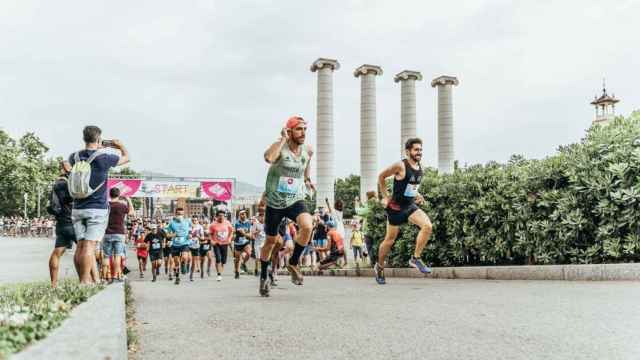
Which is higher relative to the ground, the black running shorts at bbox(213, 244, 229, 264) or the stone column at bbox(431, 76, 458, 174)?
the stone column at bbox(431, 76, 458, 174)

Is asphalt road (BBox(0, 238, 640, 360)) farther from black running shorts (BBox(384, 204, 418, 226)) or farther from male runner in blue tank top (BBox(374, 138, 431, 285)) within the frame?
black running shorts (BBox(384, 204, 418, 226))

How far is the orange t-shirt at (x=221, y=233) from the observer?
16969 millimetres

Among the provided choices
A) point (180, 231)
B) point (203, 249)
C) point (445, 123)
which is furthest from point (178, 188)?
point (180, 231)

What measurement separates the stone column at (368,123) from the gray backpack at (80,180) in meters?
37.7

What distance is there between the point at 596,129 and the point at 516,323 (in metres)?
6.31

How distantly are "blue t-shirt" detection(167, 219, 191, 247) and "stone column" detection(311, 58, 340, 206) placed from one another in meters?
27.5

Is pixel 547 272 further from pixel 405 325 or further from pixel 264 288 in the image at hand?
pixel 405 325

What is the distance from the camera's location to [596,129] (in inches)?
422

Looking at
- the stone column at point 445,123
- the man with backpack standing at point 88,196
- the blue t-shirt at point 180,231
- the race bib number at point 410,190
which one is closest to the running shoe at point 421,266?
the race bib number at point 410,190

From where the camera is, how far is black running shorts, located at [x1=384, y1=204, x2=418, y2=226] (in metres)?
10.7

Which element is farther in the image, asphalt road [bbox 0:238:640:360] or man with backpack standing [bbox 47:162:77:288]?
man with backpack standing [bbox 47:162:77:288]

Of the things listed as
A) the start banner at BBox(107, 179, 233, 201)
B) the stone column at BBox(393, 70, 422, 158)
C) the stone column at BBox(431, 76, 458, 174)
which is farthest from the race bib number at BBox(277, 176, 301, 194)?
the stone column at BBox(431, 76, 458, 174)

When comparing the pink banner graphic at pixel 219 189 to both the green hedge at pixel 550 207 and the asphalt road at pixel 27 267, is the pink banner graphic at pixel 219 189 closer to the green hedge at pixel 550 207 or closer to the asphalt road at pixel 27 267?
the asphalt road at pixel 27 267

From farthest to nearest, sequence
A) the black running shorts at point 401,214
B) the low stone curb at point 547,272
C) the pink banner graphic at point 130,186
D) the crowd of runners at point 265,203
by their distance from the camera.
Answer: the pink banner graphic at point 130,186
the black running shorts at point 401,214
the low stone curb at point 547,272
the crowd of runners at point 265,203
